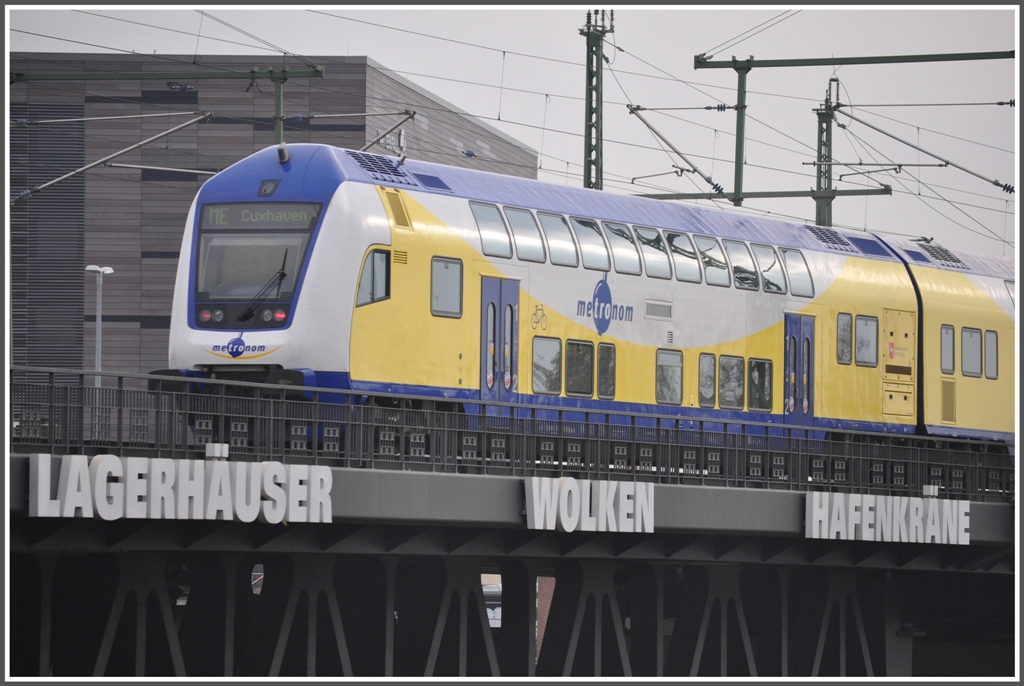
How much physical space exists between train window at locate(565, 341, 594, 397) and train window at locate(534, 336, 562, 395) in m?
0.19

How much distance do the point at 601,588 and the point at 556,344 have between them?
12.4 feet

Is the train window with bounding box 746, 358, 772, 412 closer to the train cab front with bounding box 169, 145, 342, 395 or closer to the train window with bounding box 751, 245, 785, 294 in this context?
the train window with bounding box 751, 245, 785, 294

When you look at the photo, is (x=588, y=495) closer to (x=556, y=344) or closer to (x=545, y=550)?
(x=545, y=550)

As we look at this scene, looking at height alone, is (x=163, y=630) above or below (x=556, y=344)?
below

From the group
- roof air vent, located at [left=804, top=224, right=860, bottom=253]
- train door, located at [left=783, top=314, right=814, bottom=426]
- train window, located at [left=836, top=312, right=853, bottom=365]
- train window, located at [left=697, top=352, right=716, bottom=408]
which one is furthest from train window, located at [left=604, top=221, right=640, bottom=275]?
roof air vent, located at [left=804, top=224, right=860, bottom=253]

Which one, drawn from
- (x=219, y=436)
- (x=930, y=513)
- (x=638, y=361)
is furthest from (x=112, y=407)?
(x=930, y=513)

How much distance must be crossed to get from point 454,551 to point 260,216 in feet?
18.2

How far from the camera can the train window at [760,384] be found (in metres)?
29.6

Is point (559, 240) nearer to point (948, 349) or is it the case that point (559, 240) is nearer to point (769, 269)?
point (769, 269)

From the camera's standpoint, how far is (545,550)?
23375mm

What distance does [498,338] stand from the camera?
82.6ft

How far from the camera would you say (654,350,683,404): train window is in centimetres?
2791

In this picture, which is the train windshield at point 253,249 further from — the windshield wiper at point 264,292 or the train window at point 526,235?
the train window at point 526,235

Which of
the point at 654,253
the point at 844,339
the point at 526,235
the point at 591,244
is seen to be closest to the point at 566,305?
the point at 526,235
